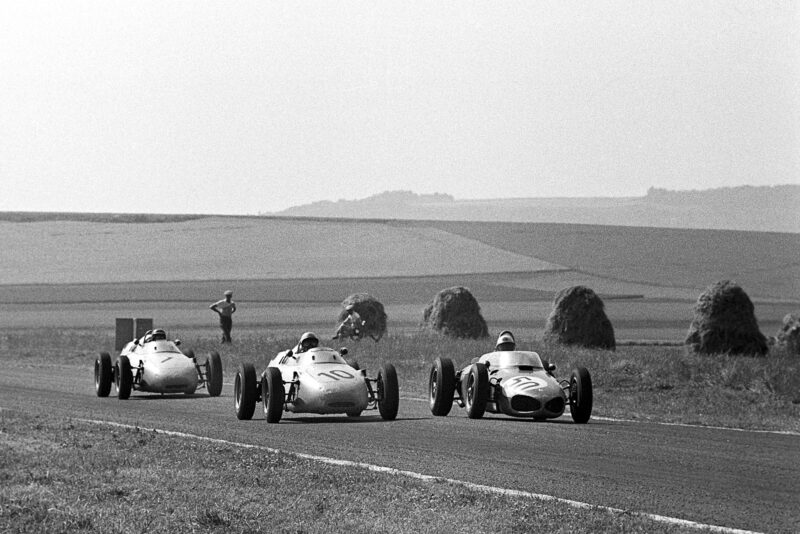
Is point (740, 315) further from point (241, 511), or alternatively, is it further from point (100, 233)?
point (100, 233)

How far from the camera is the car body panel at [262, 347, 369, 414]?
22.6 m

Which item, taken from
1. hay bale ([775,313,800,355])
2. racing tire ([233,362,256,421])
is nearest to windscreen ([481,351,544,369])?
racing tire ([233,362,256,421])

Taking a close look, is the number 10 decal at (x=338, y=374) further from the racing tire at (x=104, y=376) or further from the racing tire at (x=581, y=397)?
the racing tire at (x=104, y=376)

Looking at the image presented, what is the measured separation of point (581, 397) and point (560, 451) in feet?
13.1

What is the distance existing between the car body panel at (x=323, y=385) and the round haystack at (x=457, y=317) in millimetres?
22605

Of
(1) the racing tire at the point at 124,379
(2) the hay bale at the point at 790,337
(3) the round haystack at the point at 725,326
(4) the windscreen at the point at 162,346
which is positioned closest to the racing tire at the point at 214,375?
(4) the windscreen at the point at 162,346

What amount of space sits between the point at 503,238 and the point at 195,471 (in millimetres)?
86443

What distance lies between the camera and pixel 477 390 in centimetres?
2289

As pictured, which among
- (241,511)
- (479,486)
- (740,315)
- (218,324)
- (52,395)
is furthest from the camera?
Answer: (218,324)

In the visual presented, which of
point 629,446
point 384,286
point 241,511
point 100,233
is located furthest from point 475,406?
point 100,233

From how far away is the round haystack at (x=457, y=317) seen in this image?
46.2 meters

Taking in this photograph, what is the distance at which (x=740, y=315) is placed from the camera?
41156mm

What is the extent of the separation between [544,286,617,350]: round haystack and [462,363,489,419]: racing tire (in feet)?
62.5

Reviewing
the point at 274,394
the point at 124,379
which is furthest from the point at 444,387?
the point at 124,379
